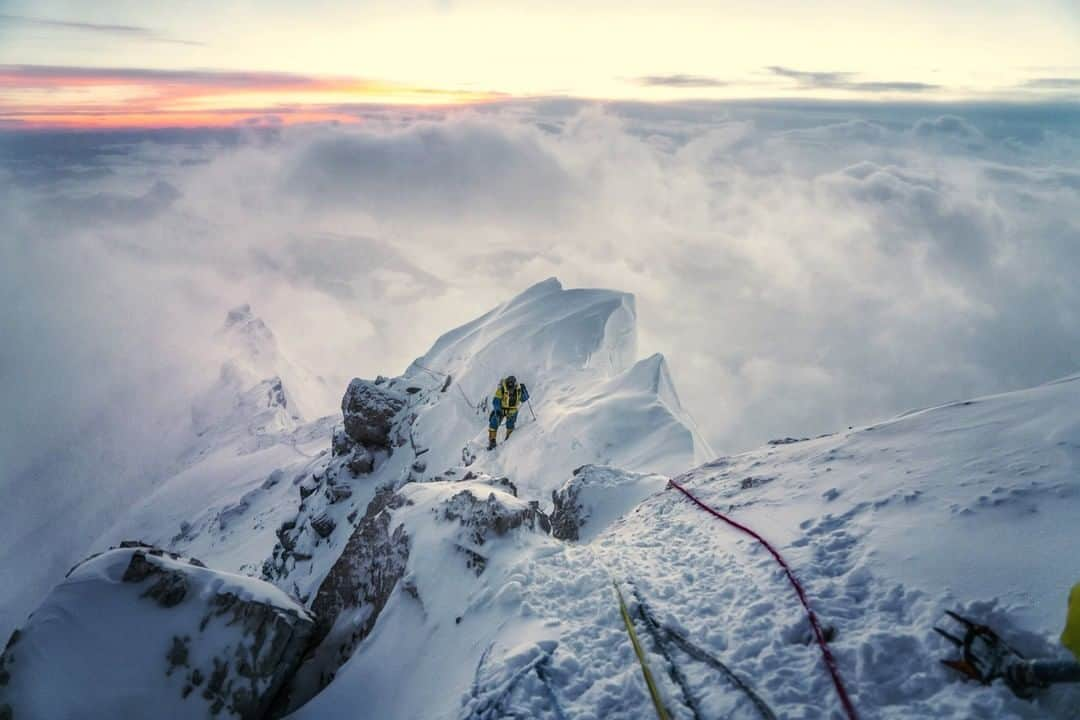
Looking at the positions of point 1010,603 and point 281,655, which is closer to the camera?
point 1010,603

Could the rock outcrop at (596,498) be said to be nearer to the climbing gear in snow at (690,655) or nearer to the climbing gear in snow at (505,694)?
the climbing gear in snow at (690,655)

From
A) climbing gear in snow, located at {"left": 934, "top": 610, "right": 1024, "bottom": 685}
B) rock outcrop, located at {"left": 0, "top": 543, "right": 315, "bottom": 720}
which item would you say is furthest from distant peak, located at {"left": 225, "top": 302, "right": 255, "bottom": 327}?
climbing gear in snow, located at {"left": 934, "top": 610, "right": 1024, "bottom": 685}

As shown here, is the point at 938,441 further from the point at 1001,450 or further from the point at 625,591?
the point at 625,591

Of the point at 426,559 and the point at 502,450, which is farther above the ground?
the point at 426,559

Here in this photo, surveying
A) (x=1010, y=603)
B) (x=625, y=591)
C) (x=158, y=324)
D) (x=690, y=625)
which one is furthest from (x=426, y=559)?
(x=158, y=324)

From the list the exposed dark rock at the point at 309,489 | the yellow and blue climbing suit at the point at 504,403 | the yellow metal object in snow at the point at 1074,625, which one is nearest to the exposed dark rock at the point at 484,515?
the yellow metal object in snow at the point at 1074,625

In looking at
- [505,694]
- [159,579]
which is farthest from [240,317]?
[505,694]
